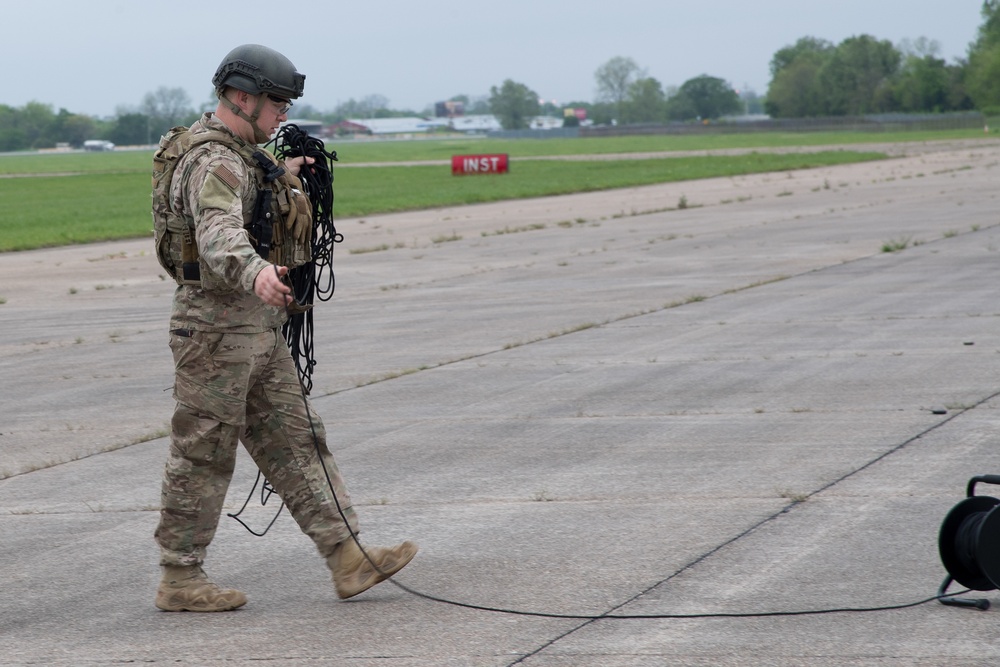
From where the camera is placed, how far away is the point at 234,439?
193 inches

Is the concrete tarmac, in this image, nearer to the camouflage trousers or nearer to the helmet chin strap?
the camouflage trousers

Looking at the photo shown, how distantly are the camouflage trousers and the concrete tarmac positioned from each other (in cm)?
31

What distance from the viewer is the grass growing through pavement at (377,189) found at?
98.0 ft

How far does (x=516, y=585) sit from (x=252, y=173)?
184 cm

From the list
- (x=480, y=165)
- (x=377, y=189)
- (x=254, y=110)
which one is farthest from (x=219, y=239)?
(x=480, y=165)

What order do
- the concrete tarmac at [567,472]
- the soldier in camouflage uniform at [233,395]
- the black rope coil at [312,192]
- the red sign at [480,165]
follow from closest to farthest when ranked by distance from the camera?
the concrete tarmac at [567,472], the soldier in camouflage uniform at [233,395], the black rope coil at [312,192], the red sign at [480,165]

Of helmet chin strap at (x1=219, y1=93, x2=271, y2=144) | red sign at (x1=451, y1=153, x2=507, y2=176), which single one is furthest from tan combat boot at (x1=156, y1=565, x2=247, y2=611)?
red sign at (x1=451, y1=153, x2=507, y2=176)

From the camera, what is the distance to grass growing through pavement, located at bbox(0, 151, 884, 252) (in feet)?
98.0

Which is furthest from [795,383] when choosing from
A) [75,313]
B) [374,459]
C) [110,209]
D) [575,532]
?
[110,209]

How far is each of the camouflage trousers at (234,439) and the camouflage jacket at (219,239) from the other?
63 mm

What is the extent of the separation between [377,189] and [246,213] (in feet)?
132

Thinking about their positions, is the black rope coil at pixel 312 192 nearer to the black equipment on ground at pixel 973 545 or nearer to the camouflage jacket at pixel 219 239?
the camouflage jacket at pixel 219 239

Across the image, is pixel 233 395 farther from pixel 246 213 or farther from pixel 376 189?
pixel 376 189

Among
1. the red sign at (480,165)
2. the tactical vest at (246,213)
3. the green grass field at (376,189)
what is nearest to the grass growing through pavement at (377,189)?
the green grass field at (376,189)
